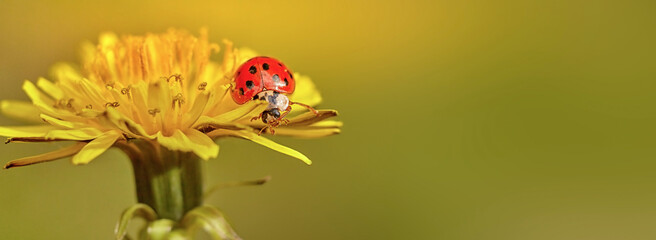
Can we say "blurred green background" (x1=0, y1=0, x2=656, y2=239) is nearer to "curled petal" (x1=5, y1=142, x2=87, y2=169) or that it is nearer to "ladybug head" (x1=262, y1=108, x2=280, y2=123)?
"curled petal" (x1=5, y1=142, x2=87, y2=169)

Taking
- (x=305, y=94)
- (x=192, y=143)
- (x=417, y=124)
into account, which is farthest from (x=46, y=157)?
(x=417, y=124)

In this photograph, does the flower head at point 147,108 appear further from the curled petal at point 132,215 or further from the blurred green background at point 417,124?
the blurred green background at point 417,124

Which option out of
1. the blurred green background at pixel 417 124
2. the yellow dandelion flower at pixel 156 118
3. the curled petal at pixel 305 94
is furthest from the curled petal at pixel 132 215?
the blurred green background at pixel 417 124

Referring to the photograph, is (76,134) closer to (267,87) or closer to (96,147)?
(96,147)

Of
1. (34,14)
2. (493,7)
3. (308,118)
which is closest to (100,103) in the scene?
(308,118)

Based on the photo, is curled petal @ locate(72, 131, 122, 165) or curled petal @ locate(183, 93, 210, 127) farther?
curled petal @ locate(183, 93, 210, 127)

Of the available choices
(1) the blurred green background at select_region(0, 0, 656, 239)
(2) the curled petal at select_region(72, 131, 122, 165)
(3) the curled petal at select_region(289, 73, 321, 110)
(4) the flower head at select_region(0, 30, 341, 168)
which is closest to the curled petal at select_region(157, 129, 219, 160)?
(4) the flower head at select_region(0, 30, 341, 168)

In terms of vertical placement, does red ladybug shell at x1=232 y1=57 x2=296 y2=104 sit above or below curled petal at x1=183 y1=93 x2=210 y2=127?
above
